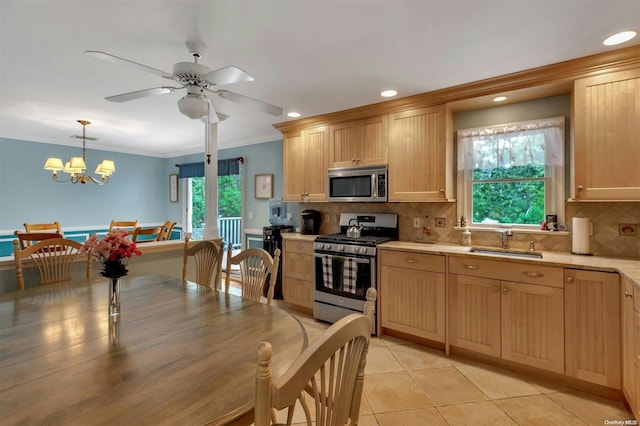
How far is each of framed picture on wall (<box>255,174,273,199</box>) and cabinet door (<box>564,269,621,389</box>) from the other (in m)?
3.72

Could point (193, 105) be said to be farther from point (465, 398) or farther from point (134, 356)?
point (465, 398)

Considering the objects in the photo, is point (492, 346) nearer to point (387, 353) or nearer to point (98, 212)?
point (387, 353)

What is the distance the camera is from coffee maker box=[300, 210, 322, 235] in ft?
13.3

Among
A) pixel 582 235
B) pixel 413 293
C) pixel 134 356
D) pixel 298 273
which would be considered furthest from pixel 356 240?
pixel 134 356

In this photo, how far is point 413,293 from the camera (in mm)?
2861

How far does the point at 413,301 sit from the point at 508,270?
2.78 ft

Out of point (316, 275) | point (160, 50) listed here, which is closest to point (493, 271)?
point (316, 275)

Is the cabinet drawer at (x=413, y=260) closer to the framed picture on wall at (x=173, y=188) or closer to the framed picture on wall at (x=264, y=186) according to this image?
the framed picture on wall at (x=264, y=186)

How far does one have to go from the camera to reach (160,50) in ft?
7.00

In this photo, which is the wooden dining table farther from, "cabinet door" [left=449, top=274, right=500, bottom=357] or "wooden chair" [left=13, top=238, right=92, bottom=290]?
"cabinet door" [left=449, top=274, right=500, bottom=357]

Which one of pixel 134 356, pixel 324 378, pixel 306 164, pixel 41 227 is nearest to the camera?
pixel 324 378

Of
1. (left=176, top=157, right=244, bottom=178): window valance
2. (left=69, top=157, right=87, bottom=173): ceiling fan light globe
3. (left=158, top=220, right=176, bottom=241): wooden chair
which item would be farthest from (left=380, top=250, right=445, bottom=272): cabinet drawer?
(left=69, top=157, right=87, bottom=173): ceiling fan light globe

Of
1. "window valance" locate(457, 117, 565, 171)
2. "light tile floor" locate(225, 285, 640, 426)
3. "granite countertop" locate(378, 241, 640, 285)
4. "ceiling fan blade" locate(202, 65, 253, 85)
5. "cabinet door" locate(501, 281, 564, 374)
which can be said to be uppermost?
"ceiling fan blade" locate(202, 65, 253, 85)

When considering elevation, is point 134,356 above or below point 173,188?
below
